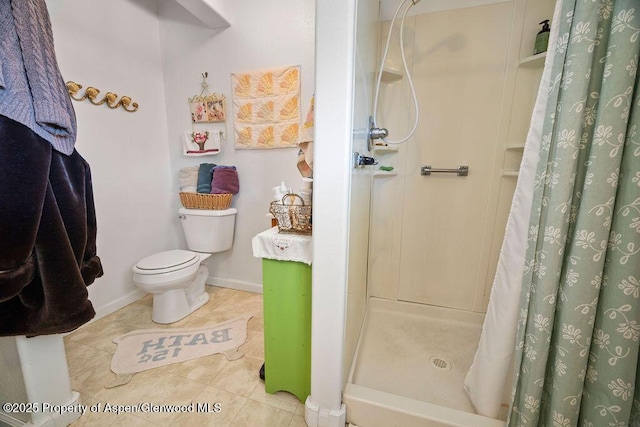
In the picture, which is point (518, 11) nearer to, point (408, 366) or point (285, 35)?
point (285, 35)

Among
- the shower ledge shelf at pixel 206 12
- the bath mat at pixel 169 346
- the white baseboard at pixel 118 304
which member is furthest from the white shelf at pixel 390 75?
the white baseboard at pixel 118 304

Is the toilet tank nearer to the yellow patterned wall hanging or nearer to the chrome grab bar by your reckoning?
Answer: the yellow patterned wall hanging

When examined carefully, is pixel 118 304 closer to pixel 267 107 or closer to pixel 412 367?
pixel 267 107

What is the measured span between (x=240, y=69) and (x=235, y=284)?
167cm

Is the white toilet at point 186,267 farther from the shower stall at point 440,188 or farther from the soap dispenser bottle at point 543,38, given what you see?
the soap dispenser bottle at point 543,38

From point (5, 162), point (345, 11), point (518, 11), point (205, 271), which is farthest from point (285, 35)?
point (205, 271)

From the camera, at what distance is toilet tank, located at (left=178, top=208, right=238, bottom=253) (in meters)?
1.91

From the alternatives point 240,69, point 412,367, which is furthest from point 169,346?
point 240,69

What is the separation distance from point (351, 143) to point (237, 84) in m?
1.46

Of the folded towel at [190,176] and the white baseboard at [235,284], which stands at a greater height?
the folded towel at [190,176]

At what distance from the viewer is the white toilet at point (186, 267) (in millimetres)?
1568

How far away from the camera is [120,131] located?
179cm

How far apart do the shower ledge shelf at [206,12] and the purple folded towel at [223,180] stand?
1.00 meters

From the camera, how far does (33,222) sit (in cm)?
75
